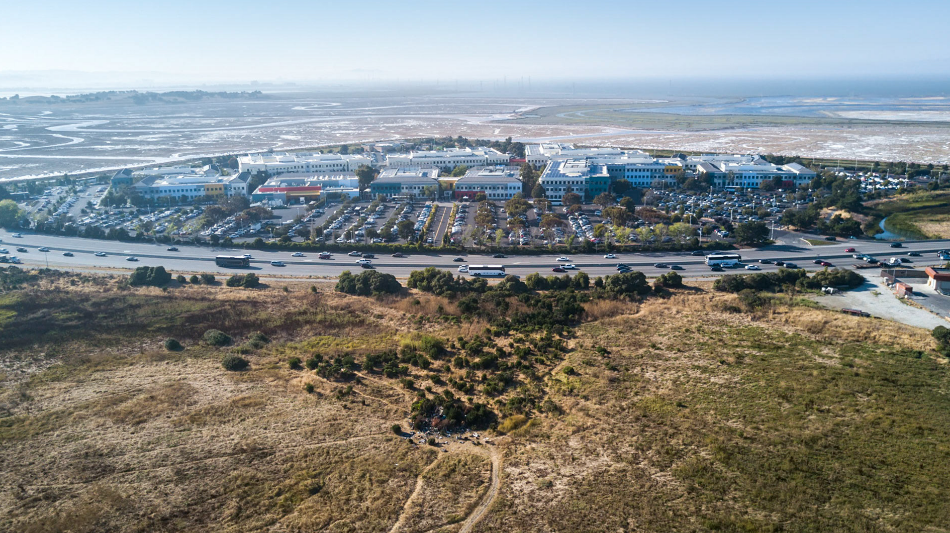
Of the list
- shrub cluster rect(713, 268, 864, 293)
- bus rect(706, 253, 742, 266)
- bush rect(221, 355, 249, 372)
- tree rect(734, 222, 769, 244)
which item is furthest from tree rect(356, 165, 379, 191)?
shrub cluster rect(713, 268, 864, 293)

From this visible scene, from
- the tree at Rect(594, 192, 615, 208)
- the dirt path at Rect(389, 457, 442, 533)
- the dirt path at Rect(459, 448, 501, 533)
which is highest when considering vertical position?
the tree at Rect(594, 192, 615, 208)

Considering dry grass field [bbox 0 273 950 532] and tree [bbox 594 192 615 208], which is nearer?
dry grass field [bbox 0 273 950 532]

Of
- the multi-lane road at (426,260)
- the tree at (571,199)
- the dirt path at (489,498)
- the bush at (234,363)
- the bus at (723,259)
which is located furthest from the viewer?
the tree at (571,199)

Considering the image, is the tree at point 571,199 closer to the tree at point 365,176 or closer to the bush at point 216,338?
the tree at point 365,176

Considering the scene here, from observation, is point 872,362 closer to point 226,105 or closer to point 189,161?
point 189,161

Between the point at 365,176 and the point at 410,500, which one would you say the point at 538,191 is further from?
the point at 410,500

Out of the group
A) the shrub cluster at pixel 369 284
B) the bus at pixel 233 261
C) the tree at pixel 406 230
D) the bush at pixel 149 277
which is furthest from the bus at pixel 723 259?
the bush at pixel 149 277

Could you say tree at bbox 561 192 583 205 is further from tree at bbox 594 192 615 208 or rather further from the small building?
the small building
